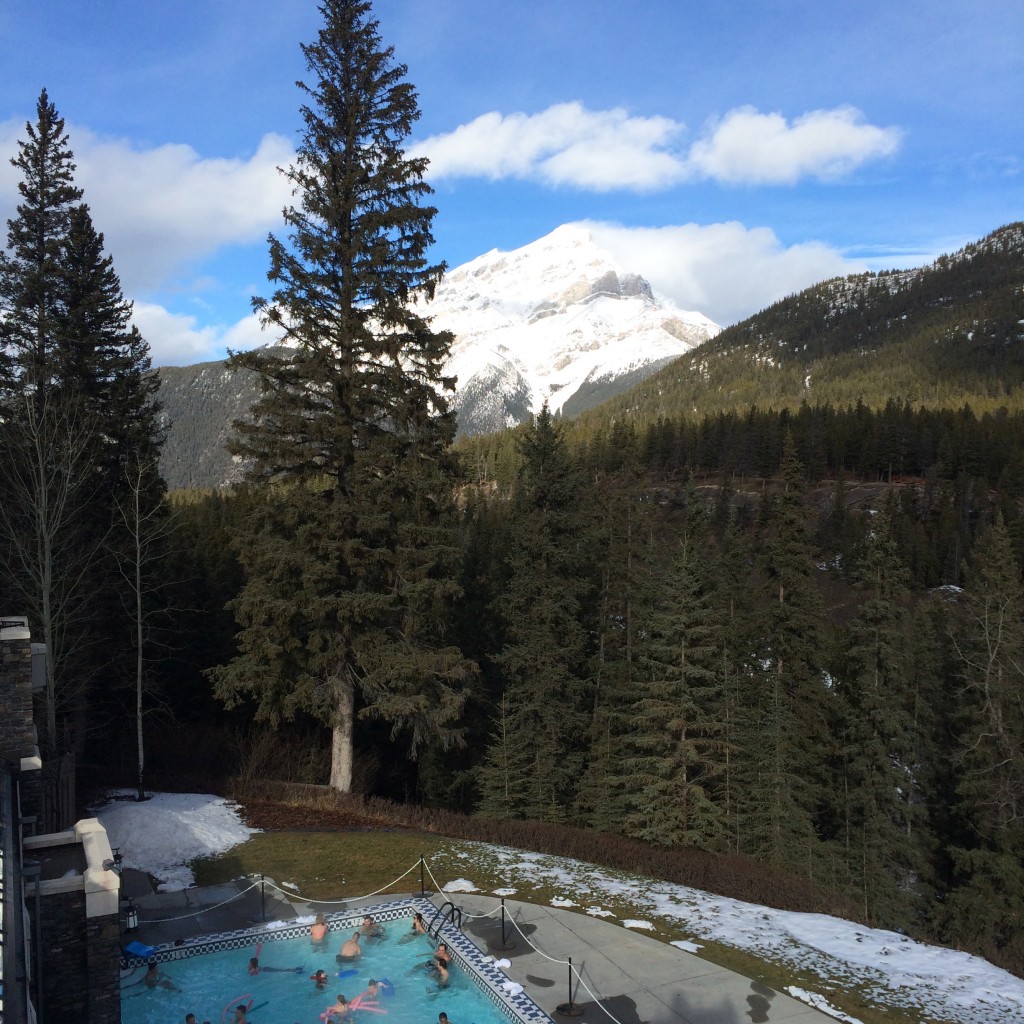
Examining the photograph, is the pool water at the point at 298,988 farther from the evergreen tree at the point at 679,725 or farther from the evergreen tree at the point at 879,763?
the evergreen tree at the point at 879,763

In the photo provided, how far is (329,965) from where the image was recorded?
12.5 m

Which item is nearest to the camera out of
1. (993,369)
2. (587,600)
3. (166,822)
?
(166,822)

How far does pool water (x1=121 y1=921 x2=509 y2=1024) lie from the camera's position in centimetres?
1112

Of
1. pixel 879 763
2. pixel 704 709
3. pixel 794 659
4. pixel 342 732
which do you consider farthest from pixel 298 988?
pixel 879 763

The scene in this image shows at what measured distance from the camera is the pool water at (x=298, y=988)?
11.1 m

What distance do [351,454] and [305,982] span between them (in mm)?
11595

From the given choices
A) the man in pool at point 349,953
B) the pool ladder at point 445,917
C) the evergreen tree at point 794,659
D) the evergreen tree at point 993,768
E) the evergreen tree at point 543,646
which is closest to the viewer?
the man in pool at point 349,953

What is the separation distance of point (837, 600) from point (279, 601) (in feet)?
221

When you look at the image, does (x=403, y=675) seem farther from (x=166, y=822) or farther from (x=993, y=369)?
(x=993, y=369)

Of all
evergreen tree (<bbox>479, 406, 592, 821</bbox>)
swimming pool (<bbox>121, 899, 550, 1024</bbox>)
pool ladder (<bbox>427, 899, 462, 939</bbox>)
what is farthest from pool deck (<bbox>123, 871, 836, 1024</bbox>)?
evergreen tree (<bbox>479, 406, 592, 821</bbox>)

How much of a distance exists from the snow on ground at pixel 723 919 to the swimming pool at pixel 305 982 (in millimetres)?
2287

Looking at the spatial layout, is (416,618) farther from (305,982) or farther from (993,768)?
(993,768)

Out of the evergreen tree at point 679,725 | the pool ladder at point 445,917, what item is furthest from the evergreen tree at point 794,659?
the pool ladder at point 445,917

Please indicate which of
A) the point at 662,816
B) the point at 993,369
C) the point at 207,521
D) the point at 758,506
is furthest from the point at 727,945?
the point at 993,369
